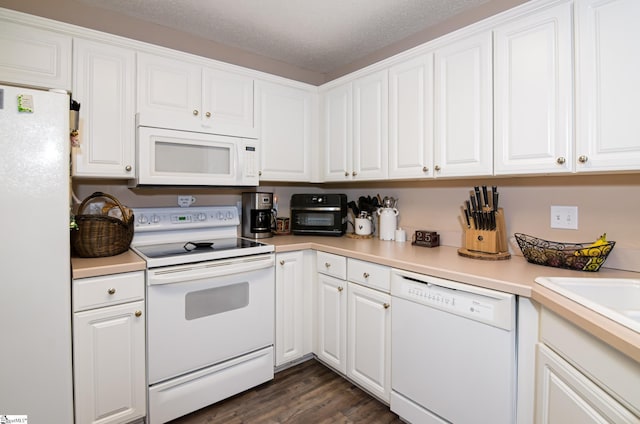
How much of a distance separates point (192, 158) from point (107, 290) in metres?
0.91

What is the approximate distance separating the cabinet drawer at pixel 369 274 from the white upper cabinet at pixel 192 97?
3.79 feet

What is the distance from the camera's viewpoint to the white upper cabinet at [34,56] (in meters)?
1.60

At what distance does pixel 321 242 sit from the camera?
2.32 m

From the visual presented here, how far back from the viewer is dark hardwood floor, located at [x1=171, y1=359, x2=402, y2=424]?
1.80 m

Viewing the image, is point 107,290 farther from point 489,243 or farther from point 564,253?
point 564,253

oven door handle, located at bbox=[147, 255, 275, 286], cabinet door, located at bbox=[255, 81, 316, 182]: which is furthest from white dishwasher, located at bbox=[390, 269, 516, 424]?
cabinet door, located at bbox=[255, 81, 316, 182]

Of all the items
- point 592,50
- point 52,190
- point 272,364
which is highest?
point 592,50

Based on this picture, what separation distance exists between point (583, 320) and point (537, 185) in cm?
103

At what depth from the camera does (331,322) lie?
2168 millimetres

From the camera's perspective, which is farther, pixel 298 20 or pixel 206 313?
pixel 298 20

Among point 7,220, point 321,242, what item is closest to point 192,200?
point 321,242

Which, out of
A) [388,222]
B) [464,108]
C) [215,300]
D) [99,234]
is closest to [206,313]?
[215,300]

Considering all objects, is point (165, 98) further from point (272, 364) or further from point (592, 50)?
point (592, 50)

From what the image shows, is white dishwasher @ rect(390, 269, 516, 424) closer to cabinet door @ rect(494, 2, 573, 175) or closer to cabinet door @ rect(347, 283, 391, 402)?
cabinet door @ rect(347, 283, 391, 402)
